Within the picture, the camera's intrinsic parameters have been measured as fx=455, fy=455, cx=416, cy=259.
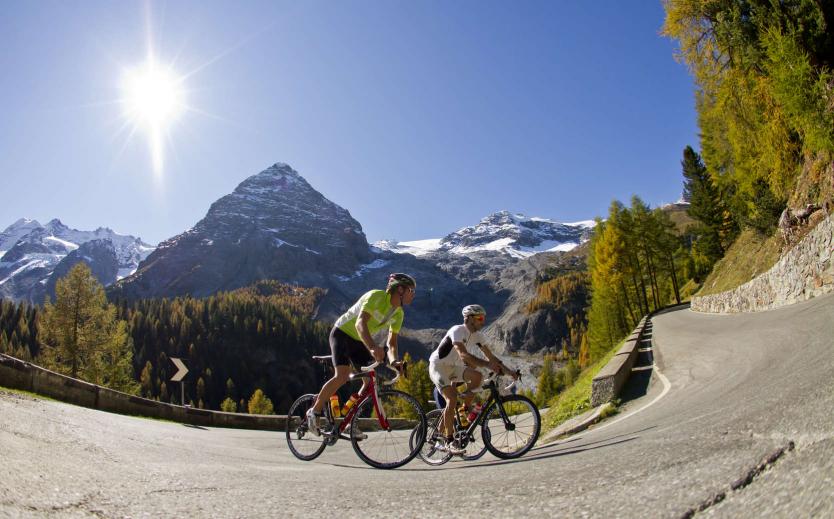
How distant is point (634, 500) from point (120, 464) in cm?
447

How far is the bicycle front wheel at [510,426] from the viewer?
19.5 feet

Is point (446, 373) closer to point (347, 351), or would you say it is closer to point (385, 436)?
point (385, 436)

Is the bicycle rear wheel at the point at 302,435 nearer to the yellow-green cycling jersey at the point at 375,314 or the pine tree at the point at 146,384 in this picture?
the yellow-green cycling jersey at the point at 375,314

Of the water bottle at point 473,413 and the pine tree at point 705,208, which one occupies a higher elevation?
the pine tree at point 705,208

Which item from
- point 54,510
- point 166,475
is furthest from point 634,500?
point 166,475

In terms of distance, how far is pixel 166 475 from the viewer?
3877 mm

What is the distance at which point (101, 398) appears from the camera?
534 inches

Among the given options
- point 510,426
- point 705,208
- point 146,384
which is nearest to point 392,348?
point 510,426

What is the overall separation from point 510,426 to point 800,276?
14167mm

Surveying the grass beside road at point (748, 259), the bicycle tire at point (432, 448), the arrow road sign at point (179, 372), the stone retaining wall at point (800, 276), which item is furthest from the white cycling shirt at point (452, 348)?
the grass beside road at point (748, 259)

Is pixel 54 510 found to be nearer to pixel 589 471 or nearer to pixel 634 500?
pixel 634 500

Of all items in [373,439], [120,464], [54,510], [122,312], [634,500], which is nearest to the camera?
[634,500]

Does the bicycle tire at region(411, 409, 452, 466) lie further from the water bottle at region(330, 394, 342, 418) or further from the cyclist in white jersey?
the water bottle at region(330, 394, 342, 418)

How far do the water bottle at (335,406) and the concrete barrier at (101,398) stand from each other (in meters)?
9.99
